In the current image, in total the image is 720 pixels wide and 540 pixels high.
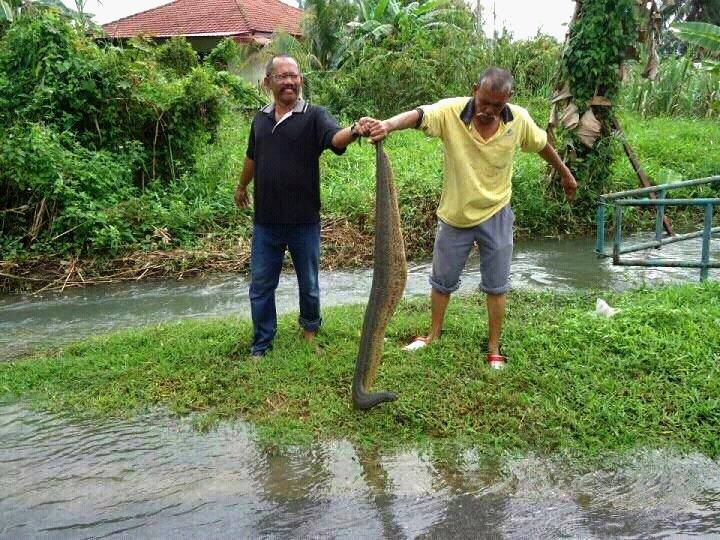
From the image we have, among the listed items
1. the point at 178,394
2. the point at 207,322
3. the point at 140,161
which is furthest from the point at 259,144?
the point at 140,161

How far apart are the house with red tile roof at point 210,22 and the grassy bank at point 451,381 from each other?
716 inches

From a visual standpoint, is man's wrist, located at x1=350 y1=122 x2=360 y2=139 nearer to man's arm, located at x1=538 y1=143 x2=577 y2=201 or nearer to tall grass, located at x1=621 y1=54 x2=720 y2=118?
man's arm, located at x1=538 y1=143 x2=577 y2=201

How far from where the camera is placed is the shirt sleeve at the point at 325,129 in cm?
417

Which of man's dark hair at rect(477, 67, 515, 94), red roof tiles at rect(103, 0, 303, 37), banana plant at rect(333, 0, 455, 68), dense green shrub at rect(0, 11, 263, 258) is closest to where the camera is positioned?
man's dark hair at rect(477, 67, 515, 94)

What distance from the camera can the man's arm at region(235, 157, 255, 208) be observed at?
4547mm

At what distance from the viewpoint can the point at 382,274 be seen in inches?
139

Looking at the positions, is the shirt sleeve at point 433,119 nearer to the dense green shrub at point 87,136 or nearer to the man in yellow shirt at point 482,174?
the man in yellow shirt at point 482,174

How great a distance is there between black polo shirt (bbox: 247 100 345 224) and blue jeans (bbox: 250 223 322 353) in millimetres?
113

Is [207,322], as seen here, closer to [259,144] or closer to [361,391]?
[259,144]

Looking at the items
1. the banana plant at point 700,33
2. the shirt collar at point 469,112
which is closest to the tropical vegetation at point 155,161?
the banana plant at point 700,33

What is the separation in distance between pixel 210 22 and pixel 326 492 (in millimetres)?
23309

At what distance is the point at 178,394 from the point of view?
13.8 ft

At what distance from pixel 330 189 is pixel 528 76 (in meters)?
12.0

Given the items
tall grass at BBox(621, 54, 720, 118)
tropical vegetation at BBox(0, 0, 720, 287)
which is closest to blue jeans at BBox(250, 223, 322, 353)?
tropical vegetation at BBox(0, 0, 720, 287)
